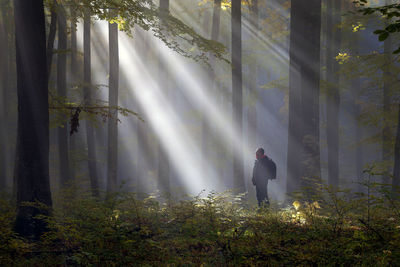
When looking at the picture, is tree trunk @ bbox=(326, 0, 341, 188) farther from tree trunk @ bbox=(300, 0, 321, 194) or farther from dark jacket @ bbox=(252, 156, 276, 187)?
dark jacket @ bbox=(252, 156, 276, 187)

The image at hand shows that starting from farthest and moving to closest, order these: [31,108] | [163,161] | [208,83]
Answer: [208,83] → [163,161] → [31,108]

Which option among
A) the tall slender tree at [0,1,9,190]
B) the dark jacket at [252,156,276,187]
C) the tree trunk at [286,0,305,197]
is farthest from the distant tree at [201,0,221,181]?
the tall slender tree at [0,1,9,190]

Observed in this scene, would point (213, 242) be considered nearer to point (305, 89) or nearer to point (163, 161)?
point (305, 89)

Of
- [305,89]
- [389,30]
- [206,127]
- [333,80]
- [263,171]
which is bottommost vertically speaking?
[263,171]

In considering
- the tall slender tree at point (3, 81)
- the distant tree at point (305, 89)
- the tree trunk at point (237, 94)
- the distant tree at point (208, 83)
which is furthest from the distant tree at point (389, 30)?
the tall slender tree at point (3, 81)

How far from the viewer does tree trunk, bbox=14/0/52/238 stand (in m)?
6.73

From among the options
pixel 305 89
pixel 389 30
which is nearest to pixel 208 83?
pixel 305 89

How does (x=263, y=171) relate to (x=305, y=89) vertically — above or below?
below

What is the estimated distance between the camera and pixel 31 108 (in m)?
6.79

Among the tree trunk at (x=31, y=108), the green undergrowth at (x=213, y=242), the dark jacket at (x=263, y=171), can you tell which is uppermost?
the tree trunk at (x=31, y=108)

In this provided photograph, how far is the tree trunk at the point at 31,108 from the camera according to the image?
265 inches

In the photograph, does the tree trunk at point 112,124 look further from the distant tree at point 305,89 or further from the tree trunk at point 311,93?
the tree trunk at point 311,93

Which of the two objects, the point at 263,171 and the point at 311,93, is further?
the point at 263,171

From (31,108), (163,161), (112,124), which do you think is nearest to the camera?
(31,108)
